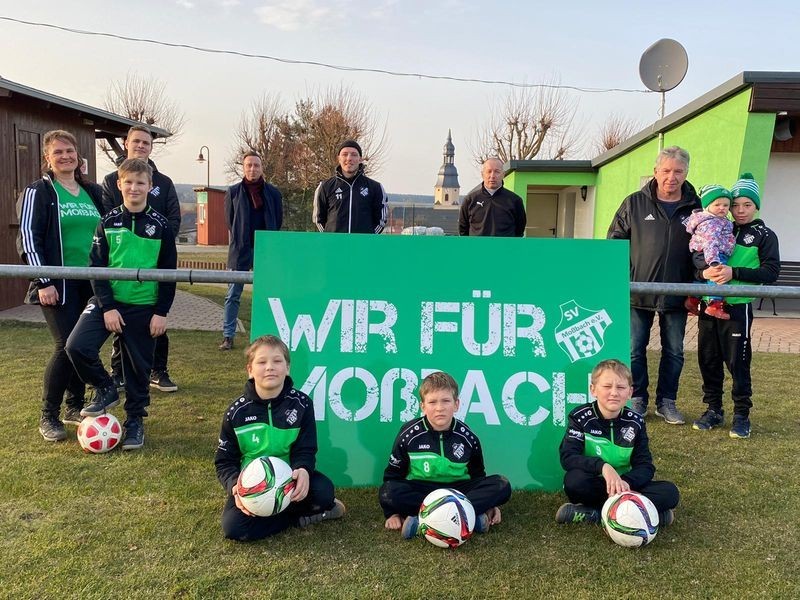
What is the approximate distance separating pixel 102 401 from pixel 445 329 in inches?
114

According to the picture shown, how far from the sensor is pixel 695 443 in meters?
4.52

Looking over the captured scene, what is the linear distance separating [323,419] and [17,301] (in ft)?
32.9

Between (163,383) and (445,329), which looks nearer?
(445,329)

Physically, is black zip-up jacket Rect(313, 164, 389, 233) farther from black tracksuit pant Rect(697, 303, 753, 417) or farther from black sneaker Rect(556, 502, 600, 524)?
black sneaker Rect(556, 502, 600, 524)

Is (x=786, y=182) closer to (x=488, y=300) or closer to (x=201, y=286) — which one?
(x=488, y=300)

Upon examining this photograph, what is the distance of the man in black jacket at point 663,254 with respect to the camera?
4.82 meters

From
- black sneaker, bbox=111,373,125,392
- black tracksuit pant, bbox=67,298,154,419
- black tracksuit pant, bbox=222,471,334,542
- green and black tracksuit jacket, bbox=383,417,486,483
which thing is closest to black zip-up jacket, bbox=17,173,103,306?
black tracksuit pant, bbox=67,298,154,419

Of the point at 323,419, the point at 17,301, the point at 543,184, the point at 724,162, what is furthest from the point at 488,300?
the point at 543,184

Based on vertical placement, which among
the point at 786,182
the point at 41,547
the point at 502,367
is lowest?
the point at 41,547

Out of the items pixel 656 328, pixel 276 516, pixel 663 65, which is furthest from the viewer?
pixel 663 65

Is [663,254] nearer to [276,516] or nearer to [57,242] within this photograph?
[276,516]

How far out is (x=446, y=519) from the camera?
9.37ft

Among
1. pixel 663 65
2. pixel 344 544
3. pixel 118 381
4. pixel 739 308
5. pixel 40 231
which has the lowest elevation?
pixel 344 544

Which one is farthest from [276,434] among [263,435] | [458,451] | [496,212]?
[496,212]
